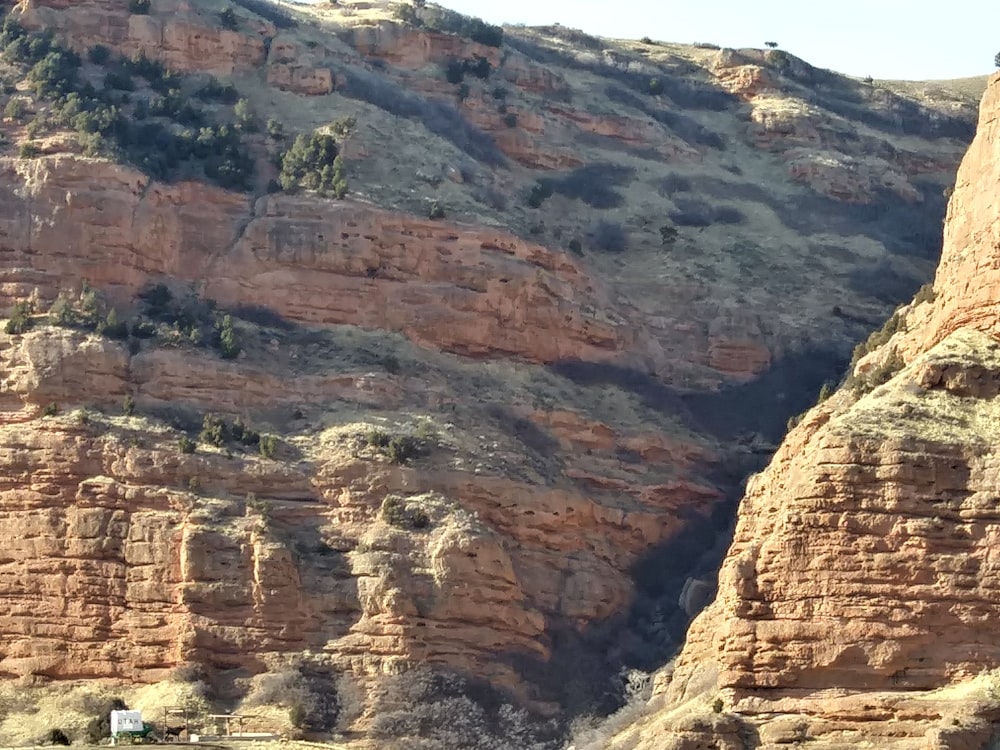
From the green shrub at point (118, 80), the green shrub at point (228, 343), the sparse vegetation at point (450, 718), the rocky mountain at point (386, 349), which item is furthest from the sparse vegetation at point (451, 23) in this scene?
the sparse vegetation at point (450, 718)

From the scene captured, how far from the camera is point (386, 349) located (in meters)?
78.4

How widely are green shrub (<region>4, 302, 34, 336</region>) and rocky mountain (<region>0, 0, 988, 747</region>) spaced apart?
33cm

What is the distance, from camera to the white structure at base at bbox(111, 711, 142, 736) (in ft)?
212

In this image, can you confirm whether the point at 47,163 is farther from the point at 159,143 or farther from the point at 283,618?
the point at 283,618

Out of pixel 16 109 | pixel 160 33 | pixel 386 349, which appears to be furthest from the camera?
pixel 160 33

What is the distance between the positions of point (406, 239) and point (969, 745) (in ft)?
97.1

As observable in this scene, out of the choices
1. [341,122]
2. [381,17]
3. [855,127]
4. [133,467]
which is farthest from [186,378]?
[855,127]

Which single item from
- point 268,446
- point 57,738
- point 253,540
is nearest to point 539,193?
point 268,446

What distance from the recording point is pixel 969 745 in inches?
2231

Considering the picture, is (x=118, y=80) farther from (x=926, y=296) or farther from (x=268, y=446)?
(x=926, y=296)

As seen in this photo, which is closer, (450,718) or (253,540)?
(450,718)

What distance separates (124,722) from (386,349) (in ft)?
57.1

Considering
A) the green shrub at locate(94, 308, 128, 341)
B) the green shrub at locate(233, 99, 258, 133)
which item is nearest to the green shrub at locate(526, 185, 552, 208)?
the green shrub at locate(233, 99, 258, 133)

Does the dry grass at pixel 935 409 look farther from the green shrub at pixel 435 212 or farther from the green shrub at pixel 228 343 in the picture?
the green shrub at pixel 435 212
